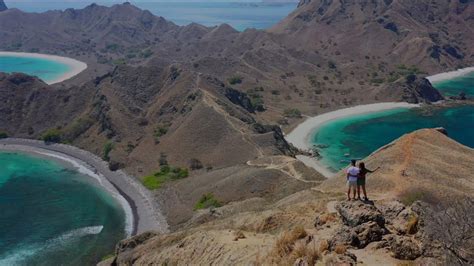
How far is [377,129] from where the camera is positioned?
142m

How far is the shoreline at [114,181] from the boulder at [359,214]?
2011 inches

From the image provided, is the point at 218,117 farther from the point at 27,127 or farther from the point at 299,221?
the point at 299,221

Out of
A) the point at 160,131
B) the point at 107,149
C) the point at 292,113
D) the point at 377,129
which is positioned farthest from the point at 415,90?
the point at 107,149

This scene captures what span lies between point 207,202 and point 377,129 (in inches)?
3116

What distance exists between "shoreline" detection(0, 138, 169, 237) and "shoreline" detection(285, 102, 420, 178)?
37421 millimetres

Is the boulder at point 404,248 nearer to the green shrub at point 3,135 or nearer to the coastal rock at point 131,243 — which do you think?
the coastal rock at point 131,243

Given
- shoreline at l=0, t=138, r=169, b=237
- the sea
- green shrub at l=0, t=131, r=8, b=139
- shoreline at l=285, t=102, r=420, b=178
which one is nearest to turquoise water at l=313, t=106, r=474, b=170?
the sea

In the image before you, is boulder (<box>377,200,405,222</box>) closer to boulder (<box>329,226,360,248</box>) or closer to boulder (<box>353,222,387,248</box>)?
boulder (<box>353,222,387,248</box>)

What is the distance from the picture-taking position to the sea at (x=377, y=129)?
Answer: 119 m

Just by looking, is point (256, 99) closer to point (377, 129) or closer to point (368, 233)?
point (377, 129)

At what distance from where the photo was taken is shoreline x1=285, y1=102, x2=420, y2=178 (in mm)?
107400

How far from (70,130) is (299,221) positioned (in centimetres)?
10147

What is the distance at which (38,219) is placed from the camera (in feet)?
275

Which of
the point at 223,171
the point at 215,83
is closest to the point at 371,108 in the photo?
the point at 215,83
